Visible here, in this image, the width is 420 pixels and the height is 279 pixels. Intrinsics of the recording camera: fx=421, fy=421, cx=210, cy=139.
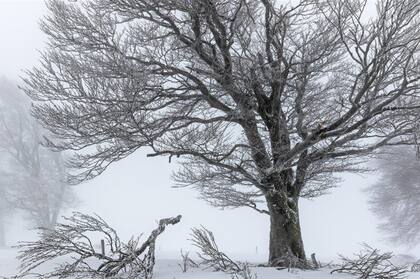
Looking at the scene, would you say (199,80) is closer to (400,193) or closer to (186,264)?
(186,264)

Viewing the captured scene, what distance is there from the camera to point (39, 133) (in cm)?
2169

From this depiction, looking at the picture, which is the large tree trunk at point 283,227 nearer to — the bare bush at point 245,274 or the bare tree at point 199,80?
the bare tree at point 199,80

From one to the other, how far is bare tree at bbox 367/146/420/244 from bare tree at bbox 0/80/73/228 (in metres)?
15.3

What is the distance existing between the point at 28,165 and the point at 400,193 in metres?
18.2

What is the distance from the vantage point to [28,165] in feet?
70.5

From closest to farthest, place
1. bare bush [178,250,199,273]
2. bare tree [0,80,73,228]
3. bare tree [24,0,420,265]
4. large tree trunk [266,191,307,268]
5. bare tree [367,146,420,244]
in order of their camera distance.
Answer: bare bush [178,250,199,273]
bare tree [24,0,420,265]
large tree trunk [266,191,307,268]
bare tree [367,146,420,244]
bare tree [0,80,73,228]

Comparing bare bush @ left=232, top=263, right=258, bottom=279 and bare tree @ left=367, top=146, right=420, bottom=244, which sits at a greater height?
bare tree @ left=367, top=146, right=420, bottom=244

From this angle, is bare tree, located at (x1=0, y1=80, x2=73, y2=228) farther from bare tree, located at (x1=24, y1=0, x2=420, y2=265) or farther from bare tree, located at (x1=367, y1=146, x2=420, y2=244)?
bare tree, located at (x1=367, y1=146, x2=420, y2=244)

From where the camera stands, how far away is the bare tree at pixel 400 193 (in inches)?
682

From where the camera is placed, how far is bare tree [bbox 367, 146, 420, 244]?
17328 mm

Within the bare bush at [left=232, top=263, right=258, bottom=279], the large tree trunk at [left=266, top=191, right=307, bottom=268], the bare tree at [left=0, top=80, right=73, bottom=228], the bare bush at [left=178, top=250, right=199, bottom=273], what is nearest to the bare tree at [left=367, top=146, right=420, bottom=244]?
the large tree trunk at [left=266, top=191, right=307, bottom=268]

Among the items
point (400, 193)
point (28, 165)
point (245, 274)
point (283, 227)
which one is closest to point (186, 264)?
point (245, 274)

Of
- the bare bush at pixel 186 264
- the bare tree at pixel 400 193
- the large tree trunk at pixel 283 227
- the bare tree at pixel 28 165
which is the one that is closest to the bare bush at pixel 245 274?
the bare bush at pixel 186 264

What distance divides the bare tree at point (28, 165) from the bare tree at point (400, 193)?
1534 centimetres
